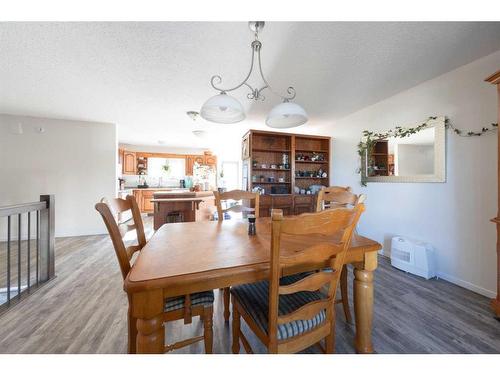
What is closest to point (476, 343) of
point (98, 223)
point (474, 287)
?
point (474, 287)

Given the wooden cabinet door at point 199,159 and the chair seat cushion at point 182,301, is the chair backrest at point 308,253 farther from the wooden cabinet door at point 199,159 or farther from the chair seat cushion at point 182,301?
the wooden cabinet door at point 199,159

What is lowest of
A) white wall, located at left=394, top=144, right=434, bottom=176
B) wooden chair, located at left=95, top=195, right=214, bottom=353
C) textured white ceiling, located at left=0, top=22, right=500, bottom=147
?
wooden chair, located at left=95, top=195, right=214, bottom=353

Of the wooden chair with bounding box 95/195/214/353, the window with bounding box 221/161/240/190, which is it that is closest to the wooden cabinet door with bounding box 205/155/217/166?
the window with bounding box 221/161/240/190

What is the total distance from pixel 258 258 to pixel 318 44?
6.24 feet

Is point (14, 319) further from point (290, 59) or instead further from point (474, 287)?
point (474, 287)

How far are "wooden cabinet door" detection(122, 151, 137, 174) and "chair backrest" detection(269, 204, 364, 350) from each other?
6828mm

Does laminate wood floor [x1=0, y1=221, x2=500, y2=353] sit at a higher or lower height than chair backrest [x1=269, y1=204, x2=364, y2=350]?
lower

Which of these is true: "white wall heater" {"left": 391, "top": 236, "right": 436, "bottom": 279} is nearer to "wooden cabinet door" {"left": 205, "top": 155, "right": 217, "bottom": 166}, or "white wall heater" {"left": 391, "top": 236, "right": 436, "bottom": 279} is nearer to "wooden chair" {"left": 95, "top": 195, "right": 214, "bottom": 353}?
"wooden chair" {"left": 95, "top": 195, "right": 214, "bottom": 353}

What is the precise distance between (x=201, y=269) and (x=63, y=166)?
4.69 m

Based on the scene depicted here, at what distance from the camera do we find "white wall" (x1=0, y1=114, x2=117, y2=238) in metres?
3.66

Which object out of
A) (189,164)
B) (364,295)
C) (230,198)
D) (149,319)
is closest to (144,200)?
(189,164)

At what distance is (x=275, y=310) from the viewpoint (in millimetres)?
831

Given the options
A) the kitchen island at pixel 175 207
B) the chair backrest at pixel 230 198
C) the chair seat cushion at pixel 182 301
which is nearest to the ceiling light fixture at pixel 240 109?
the chair backrest at pixel 230 198

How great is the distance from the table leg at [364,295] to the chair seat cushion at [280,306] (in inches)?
11.9
